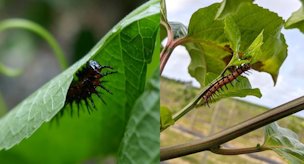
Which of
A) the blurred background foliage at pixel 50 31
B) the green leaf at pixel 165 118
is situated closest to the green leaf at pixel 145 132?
the green leaf at pixel 165 118

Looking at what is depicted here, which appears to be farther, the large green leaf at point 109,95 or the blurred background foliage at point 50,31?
the blurred background foliage at point 50,31

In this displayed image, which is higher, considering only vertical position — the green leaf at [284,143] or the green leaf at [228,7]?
the green leaf at [228,7]

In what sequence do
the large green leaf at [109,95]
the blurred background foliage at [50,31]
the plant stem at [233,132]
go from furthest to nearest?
the blurred background foliage at [50,31], the large green leaf at [109,95], the plant stem at [233,132]

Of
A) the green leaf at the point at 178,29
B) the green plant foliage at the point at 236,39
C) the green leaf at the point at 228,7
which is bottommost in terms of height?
the green plant foliage at the point at 236,39

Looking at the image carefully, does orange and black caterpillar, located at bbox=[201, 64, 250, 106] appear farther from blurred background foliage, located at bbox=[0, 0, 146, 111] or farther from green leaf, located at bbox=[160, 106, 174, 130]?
blurred background foliage, located at bbox=[0, 0, 146, 111]

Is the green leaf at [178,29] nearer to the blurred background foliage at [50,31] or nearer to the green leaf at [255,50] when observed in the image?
the green leaf at [255,50]

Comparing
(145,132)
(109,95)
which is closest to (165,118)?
(145,132)

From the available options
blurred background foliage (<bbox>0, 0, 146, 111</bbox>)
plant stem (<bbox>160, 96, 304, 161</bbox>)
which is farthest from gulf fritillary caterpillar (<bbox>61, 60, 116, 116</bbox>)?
blurred background foliage (<bbox>0, 0, 146, 111</bbox>)

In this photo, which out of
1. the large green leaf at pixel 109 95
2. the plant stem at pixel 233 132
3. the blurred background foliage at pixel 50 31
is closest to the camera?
the plant stem at pixel 233 132
